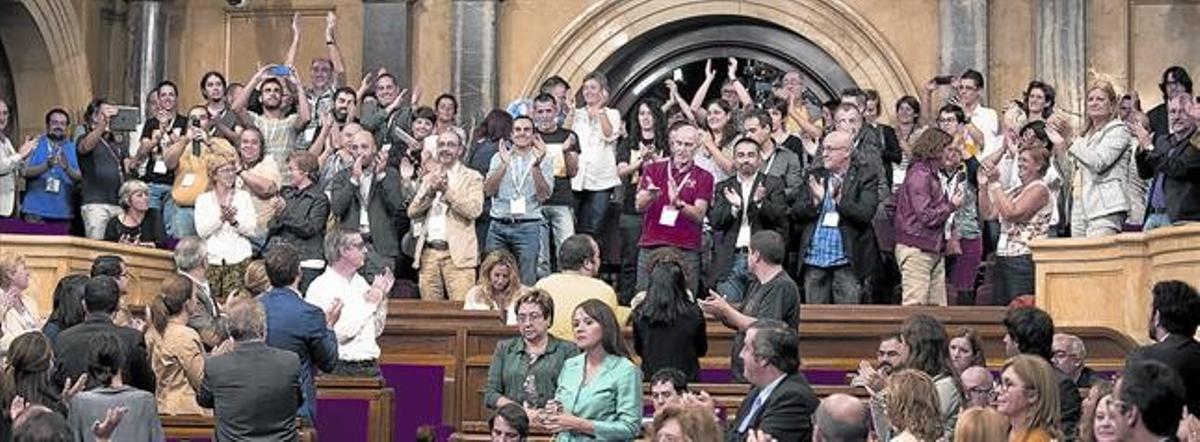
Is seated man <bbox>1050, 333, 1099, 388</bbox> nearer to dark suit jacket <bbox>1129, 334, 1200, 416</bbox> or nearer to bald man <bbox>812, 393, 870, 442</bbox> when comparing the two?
dark suit jacket <bbox>1129, 334, 1200, 416</bbox>

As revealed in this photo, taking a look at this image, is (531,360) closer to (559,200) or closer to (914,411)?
(914,411)

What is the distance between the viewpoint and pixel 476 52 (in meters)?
20.0

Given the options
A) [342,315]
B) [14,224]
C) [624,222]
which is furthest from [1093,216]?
[14,224]

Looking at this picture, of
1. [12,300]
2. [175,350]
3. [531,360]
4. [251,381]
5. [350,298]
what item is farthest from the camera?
[12,300]

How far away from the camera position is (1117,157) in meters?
13.7

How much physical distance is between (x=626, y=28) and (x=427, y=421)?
7.61 m

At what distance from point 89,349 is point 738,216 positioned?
5.85 meters

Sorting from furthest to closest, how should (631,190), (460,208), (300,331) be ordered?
(631,190) → (460,208) → (300,331)

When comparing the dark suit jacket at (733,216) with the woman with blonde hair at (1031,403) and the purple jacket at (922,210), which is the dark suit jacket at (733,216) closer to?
the purple jacket at (922,210)

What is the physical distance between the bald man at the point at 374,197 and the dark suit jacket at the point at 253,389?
5.51m

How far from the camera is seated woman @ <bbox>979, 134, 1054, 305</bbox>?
13.8 meters

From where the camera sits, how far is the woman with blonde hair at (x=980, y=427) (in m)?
7.67

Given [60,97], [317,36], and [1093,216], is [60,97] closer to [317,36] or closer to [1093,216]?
[317,36]

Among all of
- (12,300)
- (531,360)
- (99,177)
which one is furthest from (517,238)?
(531,360)
